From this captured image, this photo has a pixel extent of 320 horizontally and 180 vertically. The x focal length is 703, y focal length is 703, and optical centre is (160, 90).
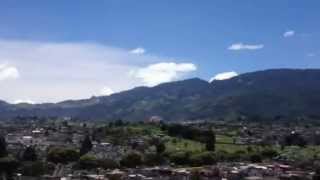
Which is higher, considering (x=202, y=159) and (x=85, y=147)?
(x=85, y=147)

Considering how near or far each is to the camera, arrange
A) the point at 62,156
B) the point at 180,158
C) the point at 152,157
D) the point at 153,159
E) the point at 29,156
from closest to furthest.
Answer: the point at 29,156 < the point at 153,159 < the point at 152,157 < the point at 62,156 < the point at 180,158

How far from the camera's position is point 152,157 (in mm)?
81312

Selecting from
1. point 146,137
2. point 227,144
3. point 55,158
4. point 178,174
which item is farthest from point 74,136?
point 178,174

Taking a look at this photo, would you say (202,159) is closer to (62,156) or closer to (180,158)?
(180,158)

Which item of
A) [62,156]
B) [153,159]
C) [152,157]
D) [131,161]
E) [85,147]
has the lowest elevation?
[131,161]

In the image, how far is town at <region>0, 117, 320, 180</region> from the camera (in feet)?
218

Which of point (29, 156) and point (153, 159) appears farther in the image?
point (153, 159)

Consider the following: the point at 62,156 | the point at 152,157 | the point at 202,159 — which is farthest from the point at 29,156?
the point at 202,159

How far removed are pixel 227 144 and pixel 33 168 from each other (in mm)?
45126

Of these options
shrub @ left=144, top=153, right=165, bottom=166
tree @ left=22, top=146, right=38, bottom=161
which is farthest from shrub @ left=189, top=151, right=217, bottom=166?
tree @ left=22, top=146, right=38, bottom=161

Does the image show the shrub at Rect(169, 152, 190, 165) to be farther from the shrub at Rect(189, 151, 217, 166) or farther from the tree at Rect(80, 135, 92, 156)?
the tree at Rect(80, 135, 92, 156)

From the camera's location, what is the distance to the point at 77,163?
77.9 metres

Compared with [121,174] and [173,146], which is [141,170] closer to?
[121,174]

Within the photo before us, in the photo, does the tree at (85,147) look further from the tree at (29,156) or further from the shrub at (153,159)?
the shrub at (153,159)
